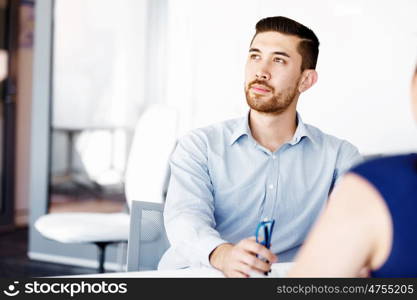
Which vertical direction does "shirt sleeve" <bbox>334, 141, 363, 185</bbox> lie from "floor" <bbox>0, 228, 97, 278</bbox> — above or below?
above

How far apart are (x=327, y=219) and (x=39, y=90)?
407 centimetres

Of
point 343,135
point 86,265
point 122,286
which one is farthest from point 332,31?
point 122,286

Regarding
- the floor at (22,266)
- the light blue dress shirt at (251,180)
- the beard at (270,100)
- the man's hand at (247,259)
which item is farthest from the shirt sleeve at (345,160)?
the floor at (22,266)

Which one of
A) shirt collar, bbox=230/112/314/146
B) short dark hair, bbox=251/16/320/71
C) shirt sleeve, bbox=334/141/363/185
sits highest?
short dark hair, bbox=251/16/320/71

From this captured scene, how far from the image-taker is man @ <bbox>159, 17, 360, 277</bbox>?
1874 millimetres

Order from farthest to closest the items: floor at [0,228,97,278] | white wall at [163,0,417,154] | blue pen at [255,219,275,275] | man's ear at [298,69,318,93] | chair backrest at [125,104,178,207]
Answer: floor at [0,228,97,278]
white wall at [163,0,417,154]
chair backrest at [125,104,178,207]
man's ear at [298,69,318,93]
blue pen at [255,219,275,275]

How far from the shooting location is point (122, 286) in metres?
1.10

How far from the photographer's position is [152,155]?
128 inches

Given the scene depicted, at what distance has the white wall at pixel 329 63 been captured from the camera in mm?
3713

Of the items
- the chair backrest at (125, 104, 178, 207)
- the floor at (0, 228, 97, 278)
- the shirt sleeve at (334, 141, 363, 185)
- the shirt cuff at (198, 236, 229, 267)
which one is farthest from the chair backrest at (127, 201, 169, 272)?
the floor at (0, 228, 97, 278)

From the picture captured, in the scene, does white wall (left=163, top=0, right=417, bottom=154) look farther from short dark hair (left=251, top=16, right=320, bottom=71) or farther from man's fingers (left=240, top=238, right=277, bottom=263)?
man's fingers (left=240, top=238, right=277, bottom=263)

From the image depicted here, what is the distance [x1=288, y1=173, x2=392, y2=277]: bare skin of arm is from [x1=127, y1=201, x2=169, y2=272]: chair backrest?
1.14 meters

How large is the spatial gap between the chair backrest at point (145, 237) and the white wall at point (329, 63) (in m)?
2.17

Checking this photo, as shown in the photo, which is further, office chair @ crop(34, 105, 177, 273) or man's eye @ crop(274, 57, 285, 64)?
office chair @ crop(34, 105, 177, 273)
